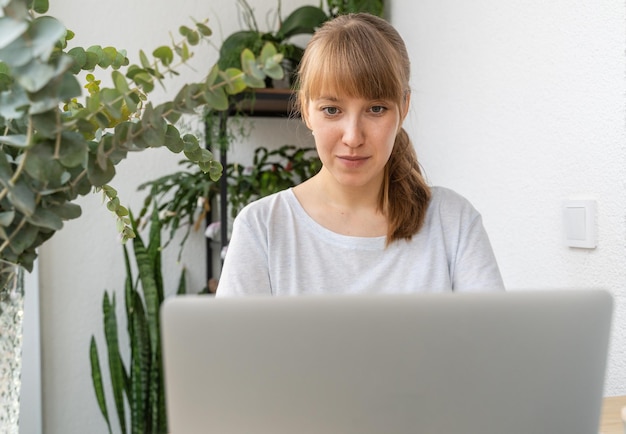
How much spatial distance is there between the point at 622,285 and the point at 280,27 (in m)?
1.67

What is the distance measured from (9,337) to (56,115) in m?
0.22

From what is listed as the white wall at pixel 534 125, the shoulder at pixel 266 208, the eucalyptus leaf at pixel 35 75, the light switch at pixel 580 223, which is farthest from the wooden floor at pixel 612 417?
the eucalyptus leaf at pixel 35 75

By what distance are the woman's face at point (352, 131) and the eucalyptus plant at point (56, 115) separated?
649 mm

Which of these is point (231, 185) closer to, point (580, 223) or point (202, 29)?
point (580, 223)

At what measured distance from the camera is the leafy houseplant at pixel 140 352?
2.48 m

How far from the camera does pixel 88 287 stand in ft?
8.70

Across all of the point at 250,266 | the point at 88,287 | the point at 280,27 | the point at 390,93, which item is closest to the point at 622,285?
the point at 390,93

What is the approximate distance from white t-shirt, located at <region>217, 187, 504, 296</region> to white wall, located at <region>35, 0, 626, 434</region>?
11.3 inches

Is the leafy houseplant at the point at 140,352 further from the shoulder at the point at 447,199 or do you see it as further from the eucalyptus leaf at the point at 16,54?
the eucalyptus leaf at the point at 16,54

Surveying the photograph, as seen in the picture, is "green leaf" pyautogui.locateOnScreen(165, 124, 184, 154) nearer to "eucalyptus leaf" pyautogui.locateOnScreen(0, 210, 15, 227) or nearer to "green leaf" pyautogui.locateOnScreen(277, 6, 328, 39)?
"eucalyptus leaf" pyautogui.locateOnScreen(0, 210, 15, 227)

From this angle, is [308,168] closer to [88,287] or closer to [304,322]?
[88,287]

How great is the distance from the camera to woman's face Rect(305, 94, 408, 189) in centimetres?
139

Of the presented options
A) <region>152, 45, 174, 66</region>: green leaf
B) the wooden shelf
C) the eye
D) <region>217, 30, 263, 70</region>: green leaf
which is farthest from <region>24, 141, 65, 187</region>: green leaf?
<region>217, 30, 263, 70</region>: green leaf

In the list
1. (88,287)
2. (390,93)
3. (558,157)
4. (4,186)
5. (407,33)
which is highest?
(407,33)
